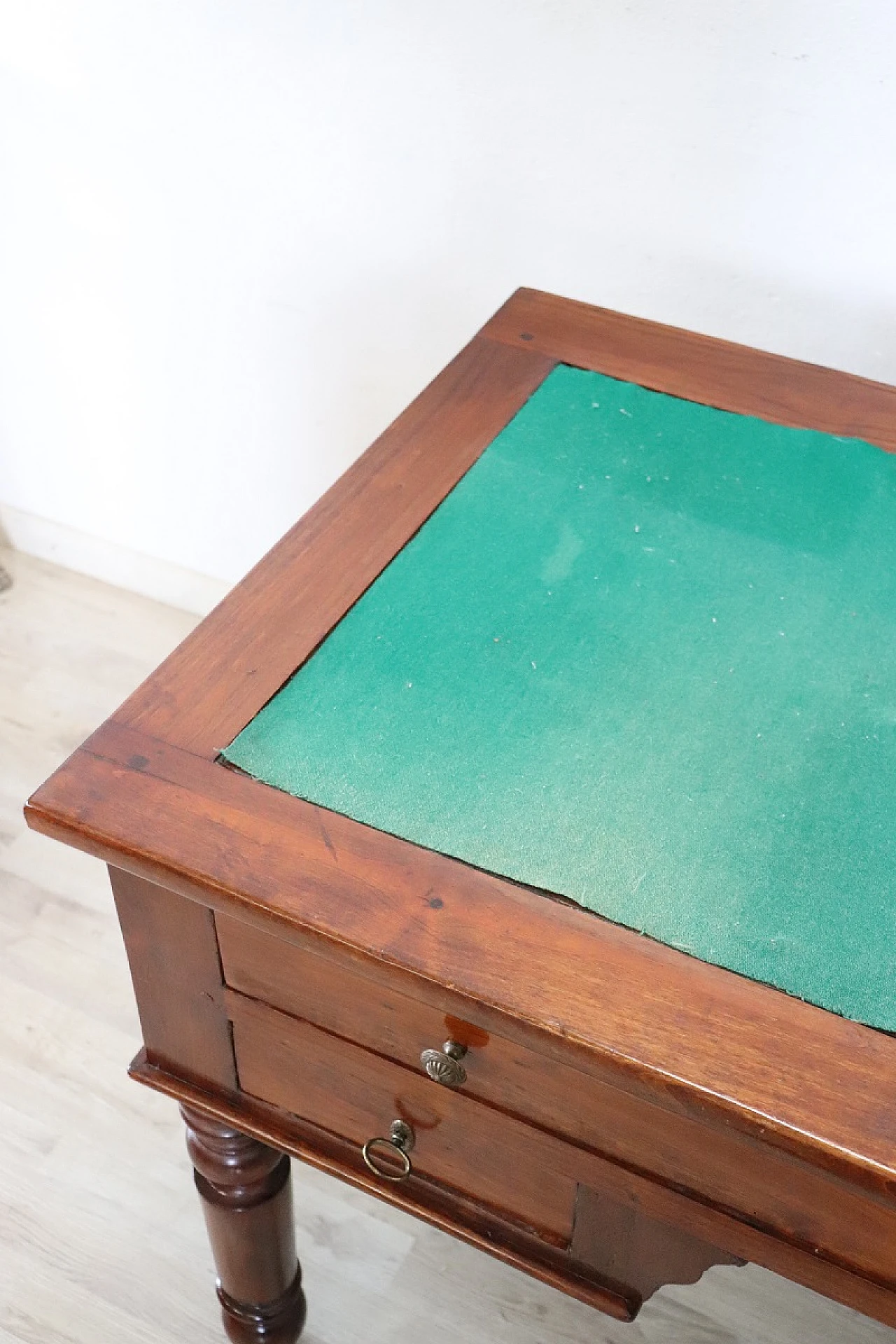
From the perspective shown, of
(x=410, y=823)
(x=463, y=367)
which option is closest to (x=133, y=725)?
(x=410, y=823)

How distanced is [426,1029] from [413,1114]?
100 millimetres

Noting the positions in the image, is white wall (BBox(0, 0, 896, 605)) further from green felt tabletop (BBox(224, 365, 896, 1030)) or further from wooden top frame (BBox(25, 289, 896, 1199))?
wooden top frame (BBox(25, 289, 896, 1199))

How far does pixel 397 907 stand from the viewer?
0.63m

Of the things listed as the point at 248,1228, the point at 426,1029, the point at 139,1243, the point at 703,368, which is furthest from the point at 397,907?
the point at 139,1243

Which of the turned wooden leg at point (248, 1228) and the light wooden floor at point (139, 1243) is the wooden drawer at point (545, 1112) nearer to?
the turned wooden leg at point (248, 1228)

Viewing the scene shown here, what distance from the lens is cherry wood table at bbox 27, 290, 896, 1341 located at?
0.59 metres

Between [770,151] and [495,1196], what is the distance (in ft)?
2.93

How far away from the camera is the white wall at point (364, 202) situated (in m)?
1.13

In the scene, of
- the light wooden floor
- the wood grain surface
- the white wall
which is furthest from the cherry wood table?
the white wall

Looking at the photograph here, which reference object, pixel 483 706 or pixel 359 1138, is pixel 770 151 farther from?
pixel 359 1138

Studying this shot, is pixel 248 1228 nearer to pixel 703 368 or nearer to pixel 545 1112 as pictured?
pixel 545 1112

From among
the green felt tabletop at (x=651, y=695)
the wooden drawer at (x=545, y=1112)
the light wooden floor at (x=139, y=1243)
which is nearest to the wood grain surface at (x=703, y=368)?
the green felt tabletop at (x=651, y=695)

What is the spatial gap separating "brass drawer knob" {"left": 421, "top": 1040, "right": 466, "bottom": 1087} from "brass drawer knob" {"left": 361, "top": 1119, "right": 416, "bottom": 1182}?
0.09 m

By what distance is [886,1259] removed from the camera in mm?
638
